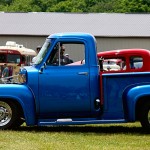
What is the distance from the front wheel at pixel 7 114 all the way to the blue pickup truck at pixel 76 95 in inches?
0.8

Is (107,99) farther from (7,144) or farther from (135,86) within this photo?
(7,144)

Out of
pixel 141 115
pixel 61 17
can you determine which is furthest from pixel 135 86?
pixel 61 17

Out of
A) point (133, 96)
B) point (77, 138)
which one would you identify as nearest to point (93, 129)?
point (133, 96)

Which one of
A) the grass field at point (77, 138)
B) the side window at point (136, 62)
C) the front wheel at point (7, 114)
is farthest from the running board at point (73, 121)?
the side window at point (136, 62)

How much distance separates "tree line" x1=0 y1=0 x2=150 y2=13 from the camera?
354 feet

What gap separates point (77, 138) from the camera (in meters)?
10.8

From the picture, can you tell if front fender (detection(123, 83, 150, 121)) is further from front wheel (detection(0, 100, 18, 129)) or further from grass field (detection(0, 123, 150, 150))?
front wheel (detection(0, 100, 18, 129))

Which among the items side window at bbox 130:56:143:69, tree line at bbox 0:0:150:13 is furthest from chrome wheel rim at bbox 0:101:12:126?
tree line at bbox 0:0:150:13

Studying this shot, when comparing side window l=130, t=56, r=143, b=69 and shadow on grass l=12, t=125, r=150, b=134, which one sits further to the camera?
side window l=130, t=56, r=143, b=69

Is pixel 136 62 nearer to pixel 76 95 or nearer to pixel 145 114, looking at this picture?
pixel 145 114

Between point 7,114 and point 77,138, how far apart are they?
5.69 feet

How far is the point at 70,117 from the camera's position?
11656 millimetres

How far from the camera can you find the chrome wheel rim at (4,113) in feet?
38.3

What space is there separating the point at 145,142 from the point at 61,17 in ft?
149
